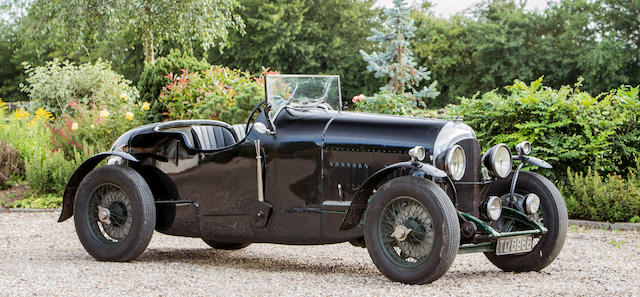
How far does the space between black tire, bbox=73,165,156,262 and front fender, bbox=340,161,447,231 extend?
168 cm

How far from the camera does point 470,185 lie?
5148 millimetres

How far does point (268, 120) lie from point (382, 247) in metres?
1.43

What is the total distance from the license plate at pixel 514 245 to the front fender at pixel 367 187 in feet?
2.23

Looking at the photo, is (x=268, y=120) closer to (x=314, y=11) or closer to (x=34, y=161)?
(x=34, y=161)

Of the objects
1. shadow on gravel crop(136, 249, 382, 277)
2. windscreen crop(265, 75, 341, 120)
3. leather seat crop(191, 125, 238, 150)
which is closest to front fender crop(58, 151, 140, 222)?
shadow on gravel crop(136, 249, 382, 277)

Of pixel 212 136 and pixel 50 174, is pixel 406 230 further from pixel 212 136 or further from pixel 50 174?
pixel 50 174

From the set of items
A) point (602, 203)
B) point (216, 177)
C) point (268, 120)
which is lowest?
point (602, 203)

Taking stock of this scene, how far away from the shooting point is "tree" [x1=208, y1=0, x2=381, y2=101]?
3672 centimetres

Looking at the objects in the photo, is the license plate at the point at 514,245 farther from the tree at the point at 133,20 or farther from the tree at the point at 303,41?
the tree at the point at 303,41

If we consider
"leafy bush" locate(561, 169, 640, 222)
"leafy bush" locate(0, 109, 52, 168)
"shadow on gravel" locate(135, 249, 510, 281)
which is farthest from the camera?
"leafy bush" locate(0, 109, 52, 168)

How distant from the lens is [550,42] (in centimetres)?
3366

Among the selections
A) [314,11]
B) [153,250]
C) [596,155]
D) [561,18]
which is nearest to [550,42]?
[561,18]

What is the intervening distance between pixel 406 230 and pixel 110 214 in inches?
103

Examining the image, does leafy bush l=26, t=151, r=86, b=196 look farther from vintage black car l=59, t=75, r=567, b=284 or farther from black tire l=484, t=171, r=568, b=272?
black tire l=484, t=171, r=568, b=272
